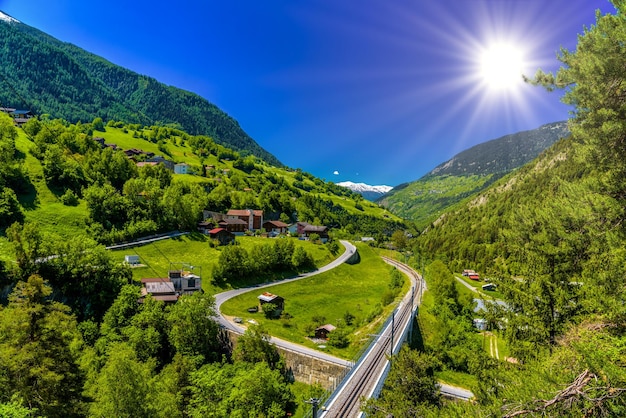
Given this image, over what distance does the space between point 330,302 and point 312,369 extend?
28435 millimetres

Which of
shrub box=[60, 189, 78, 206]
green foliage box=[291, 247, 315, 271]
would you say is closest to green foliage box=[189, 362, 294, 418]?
green foliage box=[291, 247, 315, 271]

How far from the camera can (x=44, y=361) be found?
26.2 m

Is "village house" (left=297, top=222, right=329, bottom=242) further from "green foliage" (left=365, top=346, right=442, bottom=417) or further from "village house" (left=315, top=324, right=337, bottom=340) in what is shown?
"green foliage" (left=365, top=346, right=442, bottom=417)

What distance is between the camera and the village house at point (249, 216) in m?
109

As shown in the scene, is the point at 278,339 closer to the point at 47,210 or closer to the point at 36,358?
the point at 36,358

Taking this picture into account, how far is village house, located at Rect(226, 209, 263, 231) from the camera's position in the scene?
109188mm

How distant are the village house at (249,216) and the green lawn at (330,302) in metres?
37.4

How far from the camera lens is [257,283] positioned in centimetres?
7394

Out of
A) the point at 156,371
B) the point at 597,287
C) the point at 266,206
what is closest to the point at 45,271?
the point at 156,371

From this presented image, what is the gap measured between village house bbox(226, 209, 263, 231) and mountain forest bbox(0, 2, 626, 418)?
28.8 feet

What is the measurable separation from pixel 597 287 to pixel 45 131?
121 meters

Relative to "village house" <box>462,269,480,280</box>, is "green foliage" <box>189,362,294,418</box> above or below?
below

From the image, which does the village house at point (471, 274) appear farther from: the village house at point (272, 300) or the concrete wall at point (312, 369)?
the concrete wall at point (312, 369)

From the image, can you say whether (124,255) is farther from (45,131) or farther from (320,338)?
(45,131)
